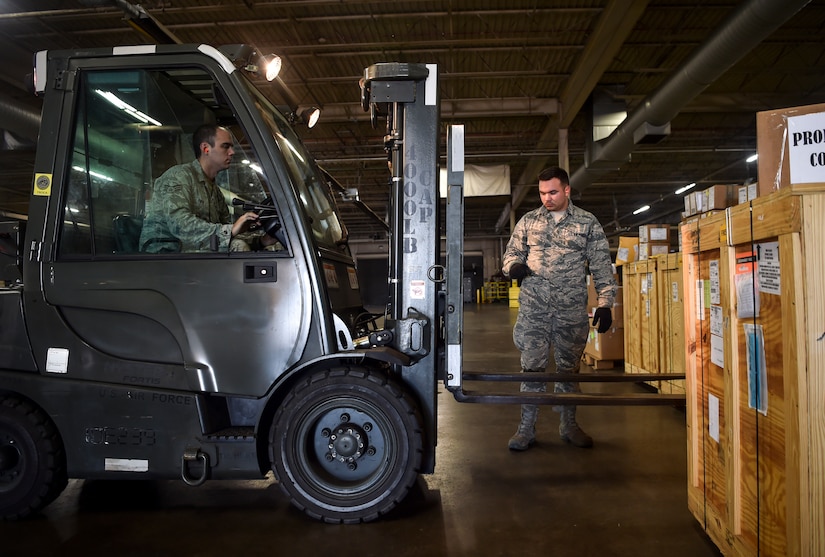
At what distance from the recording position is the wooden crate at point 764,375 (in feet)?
5.27

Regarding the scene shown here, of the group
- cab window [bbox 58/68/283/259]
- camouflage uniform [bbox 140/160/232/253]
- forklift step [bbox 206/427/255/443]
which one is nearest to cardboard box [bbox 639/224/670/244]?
cab window [bbox 58/68/283/259]

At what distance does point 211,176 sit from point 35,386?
1.50 meters

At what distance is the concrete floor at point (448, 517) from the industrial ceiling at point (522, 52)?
13.0 ft

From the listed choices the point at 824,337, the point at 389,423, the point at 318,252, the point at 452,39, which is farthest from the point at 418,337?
the point at 452,39

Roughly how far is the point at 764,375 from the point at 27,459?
137 inches

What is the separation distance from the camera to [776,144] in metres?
1.82

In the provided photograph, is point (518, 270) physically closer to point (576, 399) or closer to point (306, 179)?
point (576, 399)

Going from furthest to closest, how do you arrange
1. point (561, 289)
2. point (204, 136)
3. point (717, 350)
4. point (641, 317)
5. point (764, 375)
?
point (641, 317) < point (561, 289) < point (204, 136) < point (717, 350) < point (764, 375)

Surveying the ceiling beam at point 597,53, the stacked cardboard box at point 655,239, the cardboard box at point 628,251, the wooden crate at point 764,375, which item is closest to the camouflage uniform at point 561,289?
the wooden crate at point 764,375

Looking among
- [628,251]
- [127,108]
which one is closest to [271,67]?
[127,108]

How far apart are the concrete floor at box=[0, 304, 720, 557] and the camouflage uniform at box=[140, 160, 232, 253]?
4.85ft

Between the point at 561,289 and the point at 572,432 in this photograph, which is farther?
the point at 572,432

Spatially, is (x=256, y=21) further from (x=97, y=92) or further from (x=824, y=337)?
(x=824, y=337)

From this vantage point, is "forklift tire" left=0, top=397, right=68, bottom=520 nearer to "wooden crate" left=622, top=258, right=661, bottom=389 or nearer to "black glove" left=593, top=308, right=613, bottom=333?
"black glove" left=593, top=308, right=613, bottom=333
